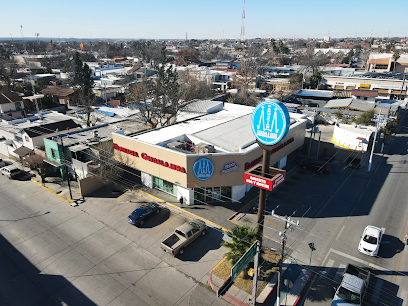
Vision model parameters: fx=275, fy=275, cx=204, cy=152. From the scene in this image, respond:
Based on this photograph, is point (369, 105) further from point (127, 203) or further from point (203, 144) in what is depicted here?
point (127, 203)

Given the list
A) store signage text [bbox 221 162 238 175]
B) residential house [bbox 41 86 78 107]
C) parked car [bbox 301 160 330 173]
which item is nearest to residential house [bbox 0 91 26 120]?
residential house [bbox 41 86 78 107]

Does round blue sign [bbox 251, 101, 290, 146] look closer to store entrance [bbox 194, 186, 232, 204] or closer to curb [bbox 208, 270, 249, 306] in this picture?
curb [bbox 208, 270, 249, 306]

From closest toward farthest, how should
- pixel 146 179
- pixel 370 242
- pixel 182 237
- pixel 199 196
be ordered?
pixel 370 242 → pixel 182 237 → pixel 199 196 → pixel 146 179

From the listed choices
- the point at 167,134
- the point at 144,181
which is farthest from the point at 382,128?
the point at 144,181

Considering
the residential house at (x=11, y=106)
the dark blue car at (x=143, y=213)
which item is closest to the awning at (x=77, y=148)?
the dark blue car at (x=143, y=213)

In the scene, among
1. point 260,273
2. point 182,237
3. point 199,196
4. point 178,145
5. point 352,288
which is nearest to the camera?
point 352,288

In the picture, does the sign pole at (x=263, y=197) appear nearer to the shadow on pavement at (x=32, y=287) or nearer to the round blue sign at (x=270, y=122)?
the round blue sign at (x=270, y=122)

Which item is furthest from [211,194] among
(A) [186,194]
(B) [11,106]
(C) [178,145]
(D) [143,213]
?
(B) [11,106]

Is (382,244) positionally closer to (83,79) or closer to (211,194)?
(211,194)
